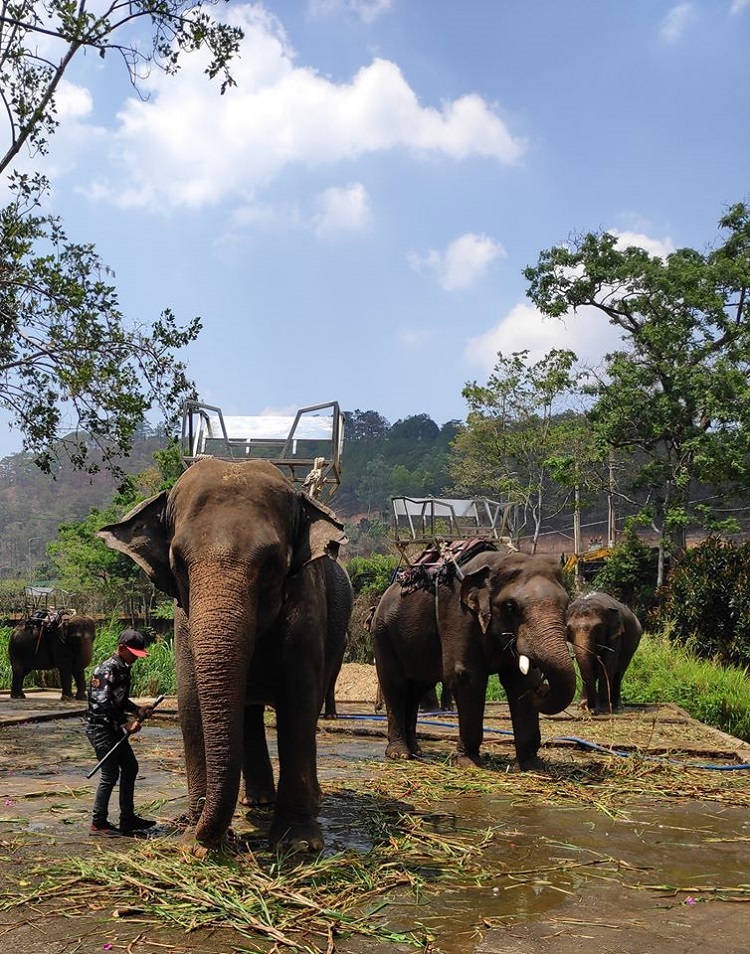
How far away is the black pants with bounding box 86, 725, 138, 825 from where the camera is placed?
6.84m

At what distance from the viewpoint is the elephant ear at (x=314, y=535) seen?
249 inches

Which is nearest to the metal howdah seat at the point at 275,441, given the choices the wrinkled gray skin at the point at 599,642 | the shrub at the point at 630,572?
the wrinkled gray skin at the point at 599,642

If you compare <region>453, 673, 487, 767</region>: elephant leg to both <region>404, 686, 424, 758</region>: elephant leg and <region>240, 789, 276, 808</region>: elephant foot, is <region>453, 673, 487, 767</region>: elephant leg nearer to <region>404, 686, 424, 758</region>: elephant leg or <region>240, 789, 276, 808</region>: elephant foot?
<region>404, 686, 424, 758</region>: elephant leg

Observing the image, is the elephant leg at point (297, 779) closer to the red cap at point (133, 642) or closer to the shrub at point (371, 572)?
the red cap at point (133, 642)

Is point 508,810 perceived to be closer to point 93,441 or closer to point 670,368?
point 93,441

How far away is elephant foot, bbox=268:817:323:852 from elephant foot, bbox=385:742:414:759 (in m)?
4.49

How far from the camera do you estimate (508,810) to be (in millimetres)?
7734

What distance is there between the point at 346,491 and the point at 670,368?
91.4 metres

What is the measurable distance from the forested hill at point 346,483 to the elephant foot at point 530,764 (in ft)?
269

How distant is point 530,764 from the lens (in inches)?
371

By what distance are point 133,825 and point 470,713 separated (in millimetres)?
4036

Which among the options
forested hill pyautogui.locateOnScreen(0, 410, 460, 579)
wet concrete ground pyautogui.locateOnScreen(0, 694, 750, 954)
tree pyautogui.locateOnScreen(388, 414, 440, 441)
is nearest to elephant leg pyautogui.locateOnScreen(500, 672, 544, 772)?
wet concrete ground pyautogui.locateOnScreen(0, 694, 750, 954)

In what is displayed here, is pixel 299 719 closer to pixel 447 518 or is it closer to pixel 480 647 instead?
pixel 480 647

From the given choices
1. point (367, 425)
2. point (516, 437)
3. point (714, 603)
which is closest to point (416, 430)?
point (367, 425)
